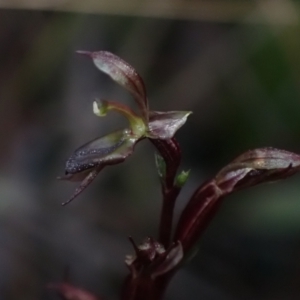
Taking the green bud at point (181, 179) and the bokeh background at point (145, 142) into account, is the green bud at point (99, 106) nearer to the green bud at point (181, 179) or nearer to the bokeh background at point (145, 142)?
the green bud at point (181, 179)

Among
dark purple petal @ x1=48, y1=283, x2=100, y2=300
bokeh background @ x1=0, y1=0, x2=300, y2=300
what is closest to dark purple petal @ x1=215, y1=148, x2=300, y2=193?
dark purple petal @ x1=48, y1=283, x2=100, y2=300

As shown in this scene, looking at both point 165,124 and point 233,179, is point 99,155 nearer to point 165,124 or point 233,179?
point 165,124

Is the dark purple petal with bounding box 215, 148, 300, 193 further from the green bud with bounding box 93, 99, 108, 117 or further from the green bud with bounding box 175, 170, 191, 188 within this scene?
the green bud with bounding box 93, 99, 108, 117

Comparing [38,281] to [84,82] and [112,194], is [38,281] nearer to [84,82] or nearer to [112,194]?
[112,194]

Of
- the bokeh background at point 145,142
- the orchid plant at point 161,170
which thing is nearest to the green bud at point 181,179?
the orchid plant at point 161,170

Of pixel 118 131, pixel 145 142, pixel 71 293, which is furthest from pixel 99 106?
pixel 145 142
